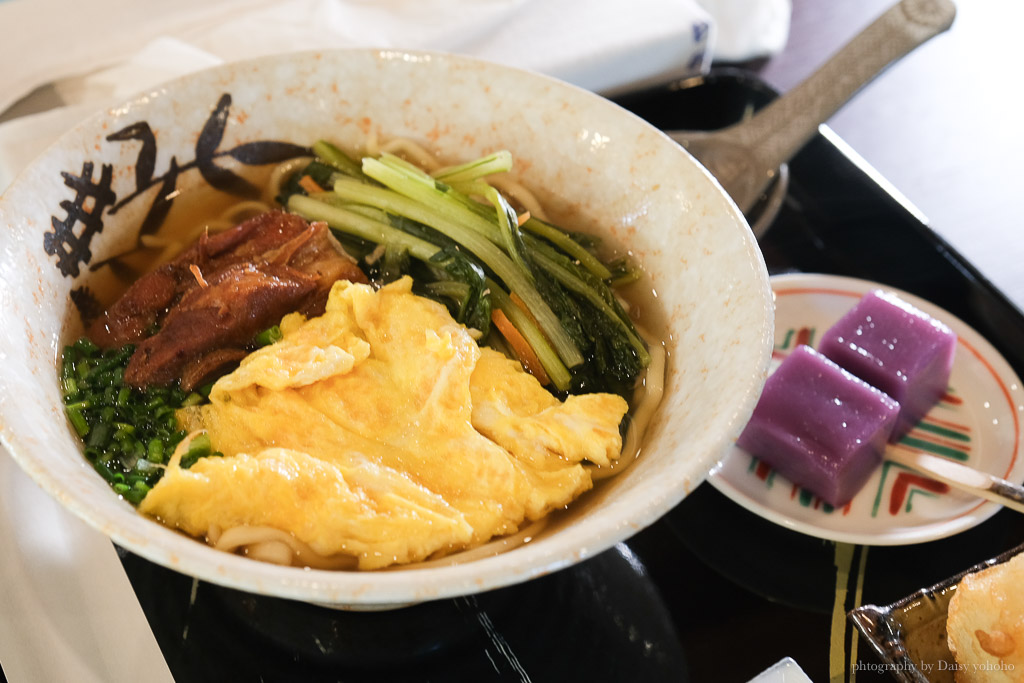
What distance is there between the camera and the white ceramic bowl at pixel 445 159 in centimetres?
112

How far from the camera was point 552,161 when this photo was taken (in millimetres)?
2059

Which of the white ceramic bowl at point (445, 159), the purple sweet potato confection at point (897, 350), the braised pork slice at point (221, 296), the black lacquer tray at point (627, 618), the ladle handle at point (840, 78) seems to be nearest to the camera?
the white ceramic bowl at point (445, 159)

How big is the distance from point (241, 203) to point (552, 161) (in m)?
0.90

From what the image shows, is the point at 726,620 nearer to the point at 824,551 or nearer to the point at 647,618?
the point at 647,618

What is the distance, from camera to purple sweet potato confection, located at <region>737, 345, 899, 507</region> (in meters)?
1.79

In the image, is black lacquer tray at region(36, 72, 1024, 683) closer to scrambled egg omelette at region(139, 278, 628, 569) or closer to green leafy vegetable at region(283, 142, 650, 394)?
scrambled egg omelette at region(139, 278, 628, 569)

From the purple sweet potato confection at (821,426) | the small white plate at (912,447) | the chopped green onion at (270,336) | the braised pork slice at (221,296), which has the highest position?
the braised pork slice at (221,296)

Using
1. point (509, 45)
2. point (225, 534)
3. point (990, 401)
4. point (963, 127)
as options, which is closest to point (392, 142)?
point (509, 45)

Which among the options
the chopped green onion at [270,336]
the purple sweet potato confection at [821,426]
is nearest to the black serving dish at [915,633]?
the purple sweet potato confection at [821,426]

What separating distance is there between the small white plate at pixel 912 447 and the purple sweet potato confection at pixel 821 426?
54 millimetres

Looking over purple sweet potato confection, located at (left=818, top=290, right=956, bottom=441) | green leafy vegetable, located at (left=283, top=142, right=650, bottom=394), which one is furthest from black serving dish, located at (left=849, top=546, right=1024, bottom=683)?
green leafy vegetable, located at (left=283, top=142, right=650, bottom=394)

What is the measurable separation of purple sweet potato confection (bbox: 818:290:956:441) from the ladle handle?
0.61 metres

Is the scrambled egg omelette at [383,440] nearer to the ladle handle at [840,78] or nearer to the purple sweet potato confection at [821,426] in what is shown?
the purple sweet potato confection at [821,426]

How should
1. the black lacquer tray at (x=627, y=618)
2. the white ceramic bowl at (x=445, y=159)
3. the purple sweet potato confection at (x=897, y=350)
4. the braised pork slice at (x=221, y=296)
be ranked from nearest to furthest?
the white ceramic bowl at (x=445, y=159)
the black lacquer tray at (x=627, y=618)
the braised pork slice at (x=221, y=296)
the purple sweet potato confection at (x=897, y=350)
